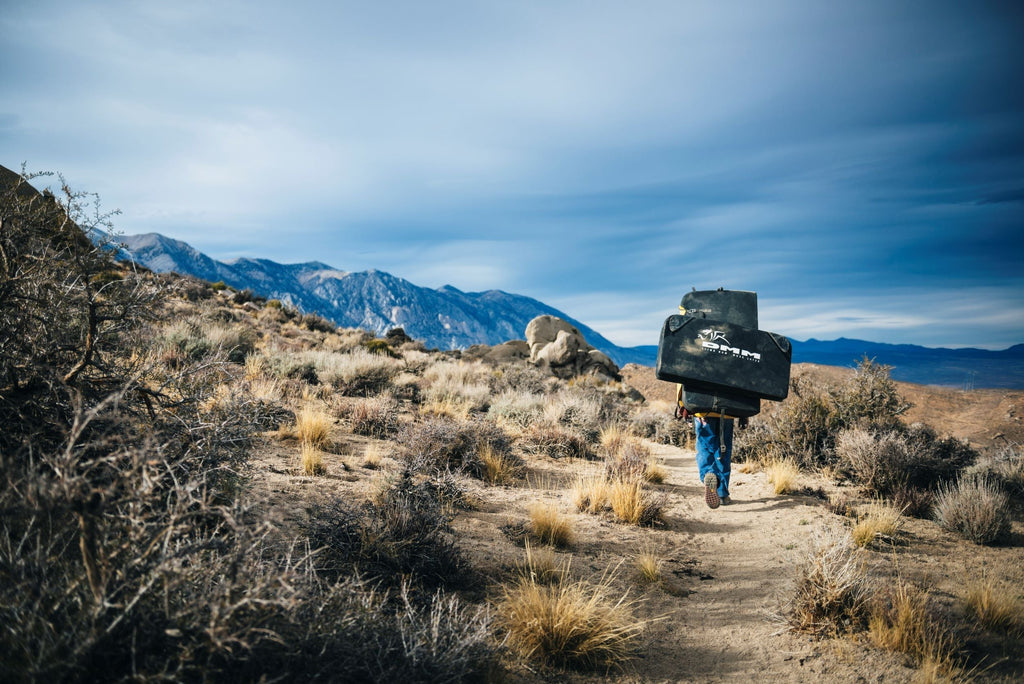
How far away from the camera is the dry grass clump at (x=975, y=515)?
550 centimetres

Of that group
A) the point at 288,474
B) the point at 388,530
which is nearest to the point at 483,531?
the point at 388,530

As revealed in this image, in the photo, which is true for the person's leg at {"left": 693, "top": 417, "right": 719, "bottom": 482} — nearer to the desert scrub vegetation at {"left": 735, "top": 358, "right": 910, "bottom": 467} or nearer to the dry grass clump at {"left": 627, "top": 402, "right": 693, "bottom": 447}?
the desert scrub vegetation at {"left": 735, "top": 358, "right": 910, "bottom": 467}

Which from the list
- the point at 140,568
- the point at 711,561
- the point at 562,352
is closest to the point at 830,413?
the point at 711,561

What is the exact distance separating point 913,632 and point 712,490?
311 centimetres

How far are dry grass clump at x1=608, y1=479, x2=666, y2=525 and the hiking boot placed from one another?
791 millimetres

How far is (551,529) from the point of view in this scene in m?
5.11

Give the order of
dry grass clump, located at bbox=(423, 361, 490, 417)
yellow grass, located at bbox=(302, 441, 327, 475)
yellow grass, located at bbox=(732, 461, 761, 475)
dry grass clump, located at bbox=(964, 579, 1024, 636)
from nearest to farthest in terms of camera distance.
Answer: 1. dry grass clump, located at bbox=(964, 579, 1024, 636)
2. yellow grass, located at bbox=(302, 441, 327, 475)
3. yellow grass, located at bbox=(732, 461, 761, 475)
4. dry grass clump, located at bbox=(423, 361, 490, 417)

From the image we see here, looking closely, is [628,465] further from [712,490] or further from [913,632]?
[913,632]

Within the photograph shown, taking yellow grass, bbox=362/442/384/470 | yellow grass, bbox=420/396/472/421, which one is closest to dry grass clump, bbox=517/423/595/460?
yellow grass, bbox=420/396/472/421

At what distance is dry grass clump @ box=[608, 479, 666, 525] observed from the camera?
6.04m

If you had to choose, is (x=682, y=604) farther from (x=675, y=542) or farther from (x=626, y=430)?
(x=626, y=430)

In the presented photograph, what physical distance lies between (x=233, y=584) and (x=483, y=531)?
11.9 ft

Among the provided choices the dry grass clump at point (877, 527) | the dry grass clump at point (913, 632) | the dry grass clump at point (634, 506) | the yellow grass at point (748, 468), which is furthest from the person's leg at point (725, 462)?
the dry grass clump at point (913, 632)

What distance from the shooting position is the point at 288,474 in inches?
221
